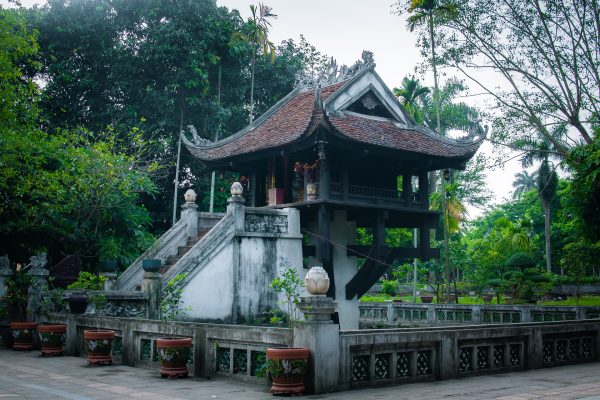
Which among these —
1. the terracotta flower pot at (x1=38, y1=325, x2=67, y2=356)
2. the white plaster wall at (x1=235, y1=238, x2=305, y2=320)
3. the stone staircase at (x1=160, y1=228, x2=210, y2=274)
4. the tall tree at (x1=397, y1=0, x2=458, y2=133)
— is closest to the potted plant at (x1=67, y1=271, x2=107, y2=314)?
the terracotta flower pot at (x1=38, y1=325, x2=67, y2=356)

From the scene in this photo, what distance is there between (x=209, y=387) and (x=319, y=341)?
1.69 metres

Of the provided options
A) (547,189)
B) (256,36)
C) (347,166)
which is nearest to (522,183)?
(547,189)

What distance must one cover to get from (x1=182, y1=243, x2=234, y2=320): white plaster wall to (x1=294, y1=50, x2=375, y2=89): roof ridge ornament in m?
6.38

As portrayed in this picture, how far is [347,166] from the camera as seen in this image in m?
17.5

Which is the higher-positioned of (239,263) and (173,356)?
(239,263)

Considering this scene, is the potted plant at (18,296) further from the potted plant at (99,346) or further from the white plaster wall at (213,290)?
the potted plant at (99,346)

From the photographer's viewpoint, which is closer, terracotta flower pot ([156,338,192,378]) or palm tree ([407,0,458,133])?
terracotta flower pot ([156,338,192,378])

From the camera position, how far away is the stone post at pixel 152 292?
1341 centimetres

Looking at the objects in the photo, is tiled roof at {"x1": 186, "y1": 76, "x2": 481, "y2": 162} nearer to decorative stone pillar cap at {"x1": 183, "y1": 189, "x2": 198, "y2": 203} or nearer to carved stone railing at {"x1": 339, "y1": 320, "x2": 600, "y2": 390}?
decorative stone pillar cap at {"x1": 183, "y1": 189, "x2": 198, "y2": 203}

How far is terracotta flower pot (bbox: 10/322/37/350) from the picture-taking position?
42.8 ft

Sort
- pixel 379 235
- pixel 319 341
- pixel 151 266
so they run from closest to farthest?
1. pixel 319 341
2. pixel 151 266
3. pixel 379 235

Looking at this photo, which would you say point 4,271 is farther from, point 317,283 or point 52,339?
point 317,283

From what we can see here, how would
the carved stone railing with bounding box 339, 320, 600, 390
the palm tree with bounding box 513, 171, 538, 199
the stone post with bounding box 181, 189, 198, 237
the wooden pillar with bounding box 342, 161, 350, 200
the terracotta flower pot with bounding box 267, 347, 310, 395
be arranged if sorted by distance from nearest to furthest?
1. the terracotta flower pot with bounding box 267, 347, 310, 395
2. the carved stone railing with bounding box 339, 320, 600, 390
3. the stone post with bounding box 181, 189, 198, 237
4. the wooden pillar with bounding box 342, 161, 350, 200
5. the palm tree with bounding box 513, 171, 538, 199

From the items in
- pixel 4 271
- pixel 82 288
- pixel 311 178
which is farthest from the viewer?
pixel 311 178
